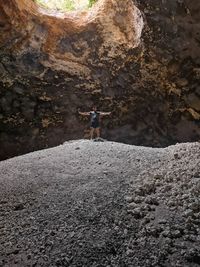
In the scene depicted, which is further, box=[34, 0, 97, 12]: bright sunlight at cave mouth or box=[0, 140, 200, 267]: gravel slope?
box=[34, 0, 97, 12]: bright sunlight at cave mouth

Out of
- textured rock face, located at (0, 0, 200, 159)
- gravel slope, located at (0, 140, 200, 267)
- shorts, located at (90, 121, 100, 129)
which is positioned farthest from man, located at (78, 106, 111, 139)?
gravel slope, located at (0, 140, 200, 267)

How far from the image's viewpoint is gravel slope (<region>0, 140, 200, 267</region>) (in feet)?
10.2

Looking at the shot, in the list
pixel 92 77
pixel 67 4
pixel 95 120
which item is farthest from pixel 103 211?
pixel 67 4

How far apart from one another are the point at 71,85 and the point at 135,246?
19.9 feet

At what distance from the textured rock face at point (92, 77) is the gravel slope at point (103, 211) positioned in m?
3.06

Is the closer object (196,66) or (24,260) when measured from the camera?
(24,260)

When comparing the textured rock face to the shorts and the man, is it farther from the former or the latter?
the shorts

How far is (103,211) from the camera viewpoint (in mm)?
3736

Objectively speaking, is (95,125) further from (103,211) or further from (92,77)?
(103,211)

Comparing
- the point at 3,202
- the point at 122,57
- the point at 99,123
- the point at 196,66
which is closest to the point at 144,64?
the point at 122,57

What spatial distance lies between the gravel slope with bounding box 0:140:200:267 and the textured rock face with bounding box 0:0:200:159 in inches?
120

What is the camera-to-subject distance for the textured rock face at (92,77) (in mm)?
7992

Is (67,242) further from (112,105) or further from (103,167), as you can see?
(112,105)

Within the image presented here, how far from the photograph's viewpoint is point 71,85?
8664 mm
